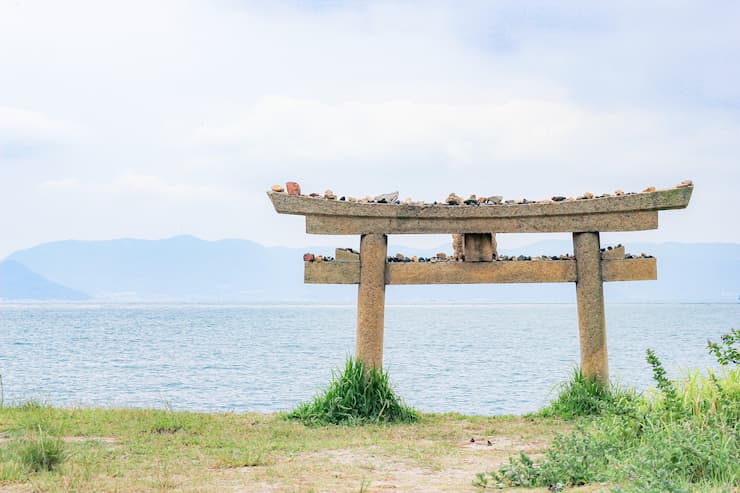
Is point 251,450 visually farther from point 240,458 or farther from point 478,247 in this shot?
point 478,247

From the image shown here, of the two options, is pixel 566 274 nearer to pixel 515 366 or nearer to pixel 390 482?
pixel 390 482

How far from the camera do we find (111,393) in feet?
59.7

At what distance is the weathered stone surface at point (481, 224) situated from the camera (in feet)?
30.3

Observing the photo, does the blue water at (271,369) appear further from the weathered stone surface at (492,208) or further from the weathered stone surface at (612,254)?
the weathered stone surface at (492,208)

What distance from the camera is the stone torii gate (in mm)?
9188

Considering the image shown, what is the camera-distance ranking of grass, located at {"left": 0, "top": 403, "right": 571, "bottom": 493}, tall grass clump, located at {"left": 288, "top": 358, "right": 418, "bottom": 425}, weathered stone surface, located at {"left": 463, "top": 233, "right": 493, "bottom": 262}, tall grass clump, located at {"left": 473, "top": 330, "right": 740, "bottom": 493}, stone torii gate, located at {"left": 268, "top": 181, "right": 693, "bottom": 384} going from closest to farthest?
1. tall grass clump, located at {"left": 473, "top": 330, "right": 740, "bottom": 493}
2. grass, located at {"left": 0, "top": 403, "right": 571, "bottom": 493}
3. tall grass clump, located at {"left": 288, "top": 358, "right": 418, "bottom": 425}
4. stone torii gate, located at {"left": 268, "top": 181, "right": 693, "bottom": 384}
5. weathered stone surface, located at {"left": 463, "top": 233, "right": 493, "bottom": 262}

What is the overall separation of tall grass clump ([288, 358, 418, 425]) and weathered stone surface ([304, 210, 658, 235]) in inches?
65.3

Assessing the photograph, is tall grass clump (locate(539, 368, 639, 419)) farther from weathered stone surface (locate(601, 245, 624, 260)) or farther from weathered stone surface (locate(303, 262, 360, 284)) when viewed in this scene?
weathered stone surface (locate(303, 262, 360, 284))

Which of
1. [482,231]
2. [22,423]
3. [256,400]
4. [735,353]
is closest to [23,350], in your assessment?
[256,400]

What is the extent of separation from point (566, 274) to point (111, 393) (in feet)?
42.2

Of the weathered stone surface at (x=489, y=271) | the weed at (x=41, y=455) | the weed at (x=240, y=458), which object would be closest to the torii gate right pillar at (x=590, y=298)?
the weathered stone surface at (x=489, y=271)

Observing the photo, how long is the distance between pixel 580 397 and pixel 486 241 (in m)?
2.23

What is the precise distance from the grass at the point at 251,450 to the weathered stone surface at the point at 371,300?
3.14 feet

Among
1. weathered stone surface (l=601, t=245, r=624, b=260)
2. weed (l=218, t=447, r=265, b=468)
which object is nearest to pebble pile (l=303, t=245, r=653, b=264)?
weathered stone surface (l=601, t=245, r=624, b=260)
